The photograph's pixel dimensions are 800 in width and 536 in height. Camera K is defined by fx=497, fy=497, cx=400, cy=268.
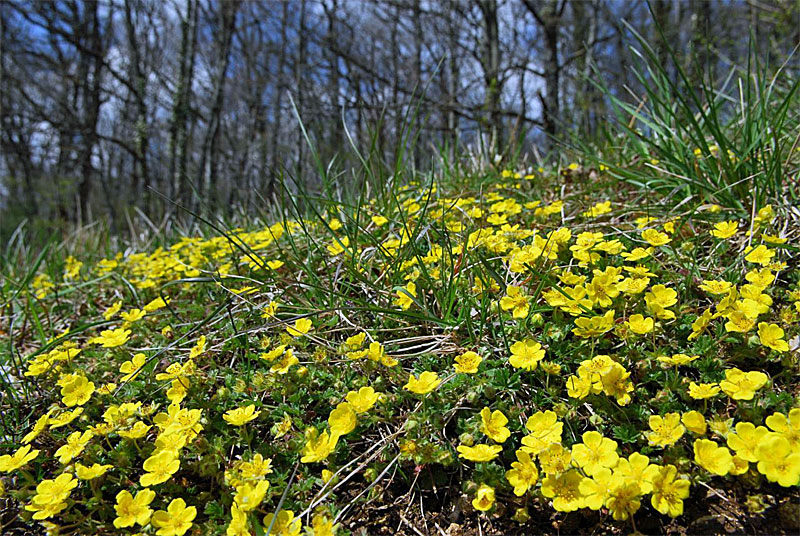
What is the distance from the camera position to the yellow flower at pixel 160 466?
4.06 feet

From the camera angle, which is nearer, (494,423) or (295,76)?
(494,423)

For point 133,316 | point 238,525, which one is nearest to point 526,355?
point 238,525

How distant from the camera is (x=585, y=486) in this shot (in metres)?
1.04

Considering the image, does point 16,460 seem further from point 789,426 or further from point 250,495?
point 789,426

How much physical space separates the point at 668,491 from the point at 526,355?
44cm

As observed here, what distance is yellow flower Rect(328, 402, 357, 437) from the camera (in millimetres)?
1276

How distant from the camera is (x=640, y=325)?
1.36 meters

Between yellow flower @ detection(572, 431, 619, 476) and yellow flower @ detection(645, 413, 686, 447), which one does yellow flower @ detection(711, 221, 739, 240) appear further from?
yellow flower @ detection(572, 431, 619, 476)

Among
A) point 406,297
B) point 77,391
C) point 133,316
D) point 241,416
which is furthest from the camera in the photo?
point 133,316

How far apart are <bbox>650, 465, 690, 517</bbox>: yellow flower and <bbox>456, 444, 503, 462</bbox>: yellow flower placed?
1.08 feet

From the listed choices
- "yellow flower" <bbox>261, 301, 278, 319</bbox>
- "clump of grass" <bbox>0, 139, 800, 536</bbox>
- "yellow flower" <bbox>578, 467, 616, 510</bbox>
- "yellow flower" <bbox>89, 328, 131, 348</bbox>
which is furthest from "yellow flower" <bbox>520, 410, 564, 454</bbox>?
"yellow flower" <bbox>89, 328, 131, 348</bbox>

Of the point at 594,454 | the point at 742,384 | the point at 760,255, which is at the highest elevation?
the point at 760,255

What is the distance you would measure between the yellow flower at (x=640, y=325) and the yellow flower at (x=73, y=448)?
1520mm

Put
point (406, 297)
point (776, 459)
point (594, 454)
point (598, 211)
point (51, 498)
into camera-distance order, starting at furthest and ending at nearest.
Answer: point (598, 211)
point (406, 297)
point (51, 498)
point (594, 454)
point (776, 459)
